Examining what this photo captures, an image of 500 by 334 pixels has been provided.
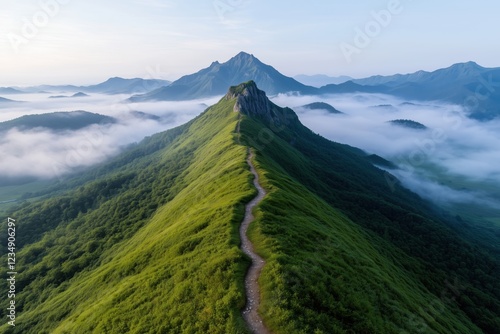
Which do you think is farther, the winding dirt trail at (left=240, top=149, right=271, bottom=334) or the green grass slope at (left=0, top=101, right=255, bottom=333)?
the green grass slope at (left=0, top=101, right=255, bottom=333)

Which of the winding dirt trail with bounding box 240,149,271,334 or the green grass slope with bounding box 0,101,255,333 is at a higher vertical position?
the winding dirt trail with bounding box 240,149,271,334

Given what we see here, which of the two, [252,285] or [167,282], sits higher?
[252,285]

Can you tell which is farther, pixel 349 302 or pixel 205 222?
pixel 205 222

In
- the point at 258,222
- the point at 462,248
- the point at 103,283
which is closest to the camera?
the point at 258,222

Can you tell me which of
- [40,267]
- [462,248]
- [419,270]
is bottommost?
[462,248]

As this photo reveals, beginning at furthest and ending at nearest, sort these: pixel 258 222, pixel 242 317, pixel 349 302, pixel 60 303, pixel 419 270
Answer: pixel 419 270 < pixel 60 303 < pixel 258 222 < pixel 349 302 < pixel 242 317

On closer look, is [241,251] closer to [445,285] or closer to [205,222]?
[205,222]

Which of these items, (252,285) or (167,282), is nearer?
(252,285)

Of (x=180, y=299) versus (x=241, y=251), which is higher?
(x=241, y=251)

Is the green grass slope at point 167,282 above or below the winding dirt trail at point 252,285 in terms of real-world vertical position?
below

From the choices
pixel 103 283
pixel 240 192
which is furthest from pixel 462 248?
pixel 103 283

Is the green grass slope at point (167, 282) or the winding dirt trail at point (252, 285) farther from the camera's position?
the green grass slope at point (167, 282)
